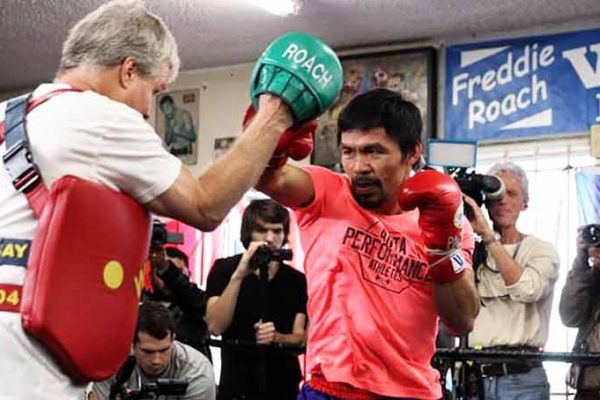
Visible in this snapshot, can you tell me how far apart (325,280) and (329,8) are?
359 centimetres

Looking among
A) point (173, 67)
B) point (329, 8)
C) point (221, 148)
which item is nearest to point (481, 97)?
point (329, 8)

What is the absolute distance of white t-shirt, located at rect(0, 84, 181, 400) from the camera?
164 cm

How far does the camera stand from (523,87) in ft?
19.1

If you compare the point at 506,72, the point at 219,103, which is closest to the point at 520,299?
the point at 506,72

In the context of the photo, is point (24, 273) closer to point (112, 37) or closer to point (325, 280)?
point (112, 37)

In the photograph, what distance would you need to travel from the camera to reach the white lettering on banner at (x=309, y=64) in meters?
2.01

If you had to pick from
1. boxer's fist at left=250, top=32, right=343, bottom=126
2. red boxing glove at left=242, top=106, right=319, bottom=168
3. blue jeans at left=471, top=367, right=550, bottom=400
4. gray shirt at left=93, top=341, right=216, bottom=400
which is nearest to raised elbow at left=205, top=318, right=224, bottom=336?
gray shirt at left=93, top=341, right=216, bottom=400

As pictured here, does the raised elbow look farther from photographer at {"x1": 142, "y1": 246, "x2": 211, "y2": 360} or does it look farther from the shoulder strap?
the shoulder strap

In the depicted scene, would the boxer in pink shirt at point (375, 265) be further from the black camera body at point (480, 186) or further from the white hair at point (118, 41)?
the black camera body at point (480, 186)

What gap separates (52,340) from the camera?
5.34 ft

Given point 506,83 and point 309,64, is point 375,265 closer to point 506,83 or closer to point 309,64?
point 309,64

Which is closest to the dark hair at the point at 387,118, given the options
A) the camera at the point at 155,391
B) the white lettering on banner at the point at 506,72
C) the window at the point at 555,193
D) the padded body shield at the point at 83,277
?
the padded body shield at the point at 83,277

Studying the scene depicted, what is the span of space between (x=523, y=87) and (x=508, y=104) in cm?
13

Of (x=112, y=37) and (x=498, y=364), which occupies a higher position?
(x=112, y=37)
